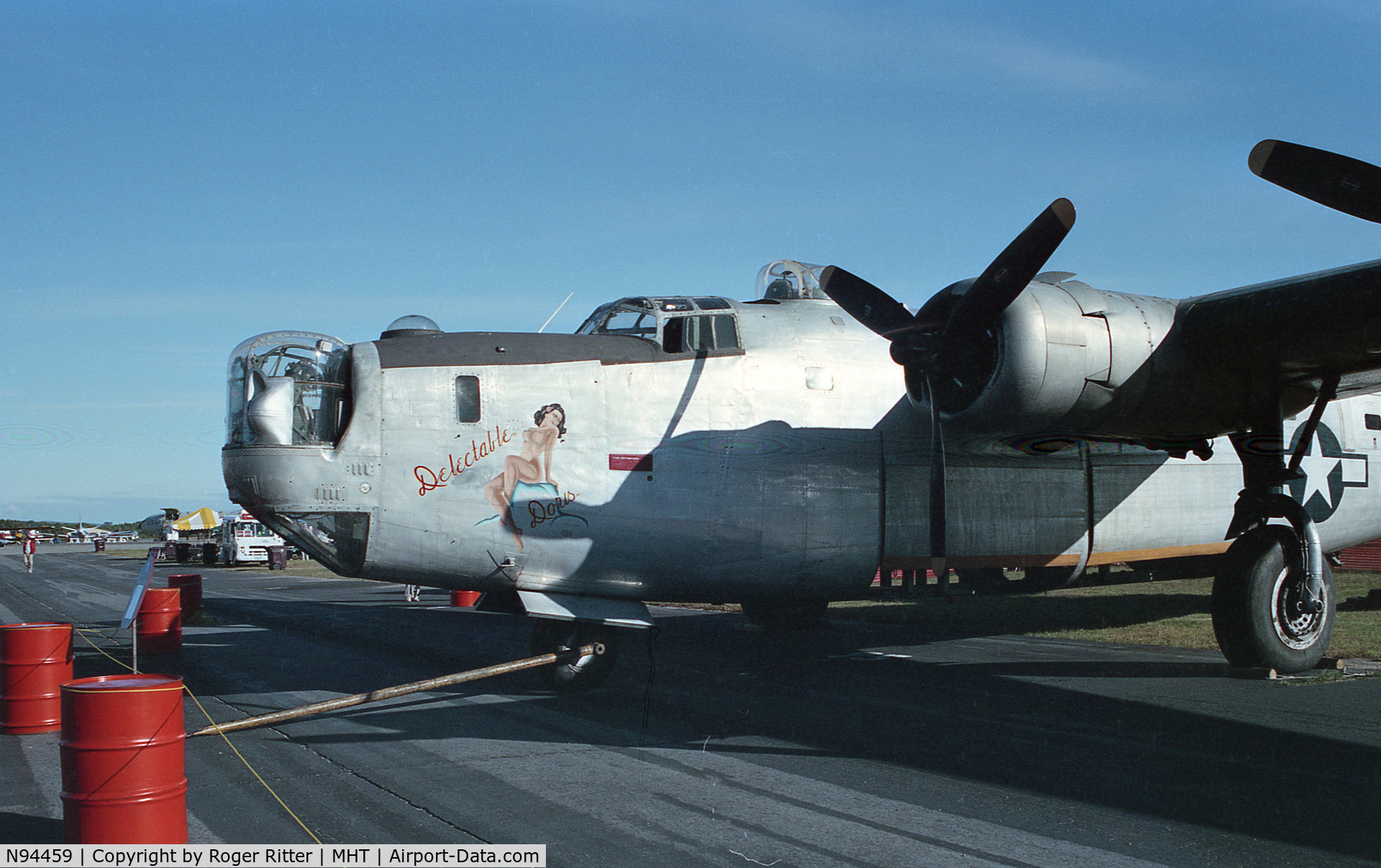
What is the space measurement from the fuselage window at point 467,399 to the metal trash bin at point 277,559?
146ft

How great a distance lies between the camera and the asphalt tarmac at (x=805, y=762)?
5895mm

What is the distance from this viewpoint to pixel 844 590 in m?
11.0

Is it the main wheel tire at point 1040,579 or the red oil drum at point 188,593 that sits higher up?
the main wheel tire at point 1040,579

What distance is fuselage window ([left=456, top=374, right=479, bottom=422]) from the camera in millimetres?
9789

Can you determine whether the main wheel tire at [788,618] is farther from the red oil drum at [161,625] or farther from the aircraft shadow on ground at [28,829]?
the aircraft shadow on ground at [28,829]

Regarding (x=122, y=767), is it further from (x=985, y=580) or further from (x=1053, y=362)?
(x=985, y=580)

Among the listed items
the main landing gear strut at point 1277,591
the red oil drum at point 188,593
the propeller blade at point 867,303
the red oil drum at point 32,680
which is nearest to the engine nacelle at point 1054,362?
the propeller blade at point 867,303

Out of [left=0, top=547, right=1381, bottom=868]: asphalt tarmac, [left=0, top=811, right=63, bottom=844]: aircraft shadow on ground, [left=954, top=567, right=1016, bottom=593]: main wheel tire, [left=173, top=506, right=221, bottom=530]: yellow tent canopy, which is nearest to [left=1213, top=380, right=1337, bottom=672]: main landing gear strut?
[left=0, top=547, right=1381, bottom=868]: asphalt tarmac

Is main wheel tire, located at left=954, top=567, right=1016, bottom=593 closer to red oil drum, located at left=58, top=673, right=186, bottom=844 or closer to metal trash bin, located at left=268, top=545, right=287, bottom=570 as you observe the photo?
red oil drum, located at left=58, top=673, right=186, bottom=844

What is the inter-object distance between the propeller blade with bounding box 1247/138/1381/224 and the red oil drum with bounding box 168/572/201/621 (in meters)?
19.8

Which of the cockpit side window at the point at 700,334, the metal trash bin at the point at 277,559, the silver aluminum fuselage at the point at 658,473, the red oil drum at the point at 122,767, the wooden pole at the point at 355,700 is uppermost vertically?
the cockpit side window at the point at 700,334

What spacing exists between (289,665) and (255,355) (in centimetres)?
588

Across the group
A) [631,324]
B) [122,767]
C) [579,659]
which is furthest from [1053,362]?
[122,767]

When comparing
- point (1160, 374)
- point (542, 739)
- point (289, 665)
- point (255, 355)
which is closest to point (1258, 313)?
point (1160, 374)
